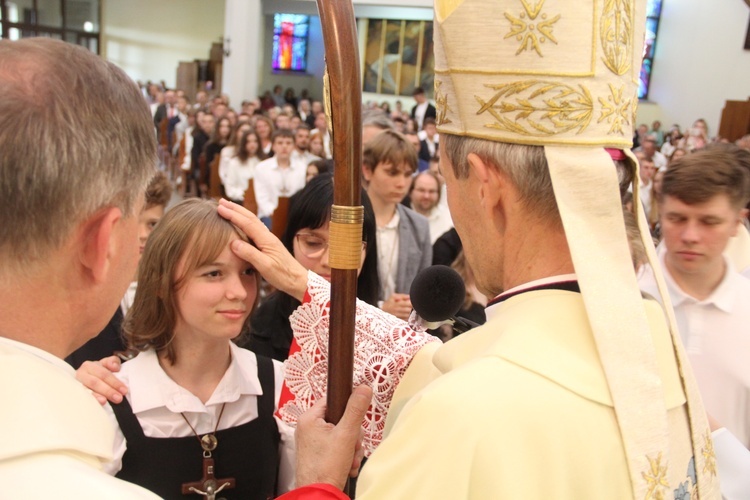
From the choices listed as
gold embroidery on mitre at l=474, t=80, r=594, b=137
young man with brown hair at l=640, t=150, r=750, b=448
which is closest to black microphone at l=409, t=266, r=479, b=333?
gold embroidery on mitre at l=474, t=80, r=594, b=137

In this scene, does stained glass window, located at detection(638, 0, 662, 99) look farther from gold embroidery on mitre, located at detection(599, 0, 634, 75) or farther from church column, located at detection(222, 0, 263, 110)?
gold embroidery on mitre, located at detection(599, 0, 634, 75)

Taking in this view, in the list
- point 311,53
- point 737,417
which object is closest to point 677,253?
point 737,417

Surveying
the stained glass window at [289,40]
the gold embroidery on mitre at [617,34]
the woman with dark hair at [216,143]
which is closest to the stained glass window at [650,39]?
the stained glass window at [289,40]

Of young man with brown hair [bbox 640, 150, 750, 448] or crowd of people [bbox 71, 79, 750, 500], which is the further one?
young man with brown hair [bbox 640, 150, 750, 448]

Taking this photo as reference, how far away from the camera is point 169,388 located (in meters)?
2.04

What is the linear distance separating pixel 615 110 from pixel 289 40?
22.9 meters

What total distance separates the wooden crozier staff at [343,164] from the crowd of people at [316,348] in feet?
0.44

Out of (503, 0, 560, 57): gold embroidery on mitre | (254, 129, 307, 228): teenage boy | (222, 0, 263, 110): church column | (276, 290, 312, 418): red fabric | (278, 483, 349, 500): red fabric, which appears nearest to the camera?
(503, 0, 560, 57): gold embroidery on mitre

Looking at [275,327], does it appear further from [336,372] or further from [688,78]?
[688,78]

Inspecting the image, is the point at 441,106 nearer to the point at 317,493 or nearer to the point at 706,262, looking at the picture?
the point at 317,493

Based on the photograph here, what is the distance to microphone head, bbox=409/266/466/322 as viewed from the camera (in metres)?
1.74

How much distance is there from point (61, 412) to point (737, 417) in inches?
85.4

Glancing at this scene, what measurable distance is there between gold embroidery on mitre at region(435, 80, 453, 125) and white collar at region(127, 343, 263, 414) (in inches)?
40.8

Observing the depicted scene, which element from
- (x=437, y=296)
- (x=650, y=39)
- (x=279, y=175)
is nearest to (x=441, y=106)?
(x=437, y=296)
